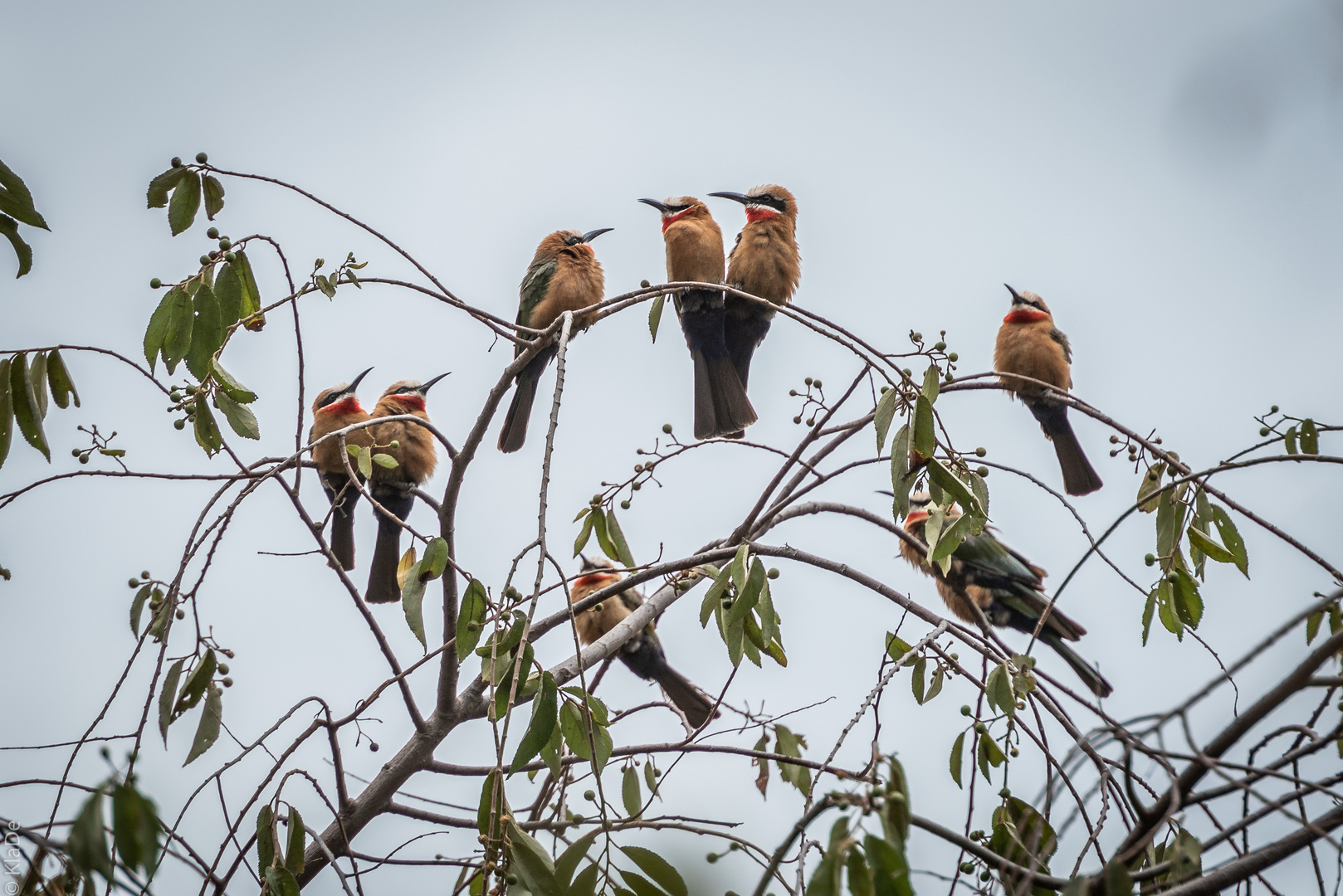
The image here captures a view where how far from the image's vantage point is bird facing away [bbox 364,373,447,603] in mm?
4027

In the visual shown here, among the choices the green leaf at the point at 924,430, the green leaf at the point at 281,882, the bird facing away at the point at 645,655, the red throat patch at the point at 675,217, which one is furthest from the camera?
the red throat patch at the point at 675,217

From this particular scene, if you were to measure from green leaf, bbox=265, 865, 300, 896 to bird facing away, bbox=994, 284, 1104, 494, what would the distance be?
3.34m

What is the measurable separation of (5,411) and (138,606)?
49 cm

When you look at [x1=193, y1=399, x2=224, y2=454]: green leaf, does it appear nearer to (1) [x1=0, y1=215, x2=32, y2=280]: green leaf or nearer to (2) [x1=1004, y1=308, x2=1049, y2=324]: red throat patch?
(1) [x1=0, y1=215, x2=32, y2=280]: green leaf

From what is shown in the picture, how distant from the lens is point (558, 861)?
1554 mm

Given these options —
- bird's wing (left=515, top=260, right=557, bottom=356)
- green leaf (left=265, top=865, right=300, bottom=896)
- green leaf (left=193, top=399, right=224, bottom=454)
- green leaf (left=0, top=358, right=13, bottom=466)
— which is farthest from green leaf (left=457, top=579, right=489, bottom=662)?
bird's wing (left=515, top=260, right=557, bottom=356)

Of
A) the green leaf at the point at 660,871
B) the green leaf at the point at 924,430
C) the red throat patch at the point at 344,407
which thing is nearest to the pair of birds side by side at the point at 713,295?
the red throat patch at the point at 344,407

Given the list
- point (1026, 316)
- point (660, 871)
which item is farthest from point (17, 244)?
point (1026, 316)

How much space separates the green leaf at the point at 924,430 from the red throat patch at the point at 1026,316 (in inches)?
132

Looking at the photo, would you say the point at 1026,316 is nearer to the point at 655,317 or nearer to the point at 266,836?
the point at 655,317

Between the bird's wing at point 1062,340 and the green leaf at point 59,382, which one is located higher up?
the bird's wing at point 1062,340

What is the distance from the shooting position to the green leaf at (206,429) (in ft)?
7.00

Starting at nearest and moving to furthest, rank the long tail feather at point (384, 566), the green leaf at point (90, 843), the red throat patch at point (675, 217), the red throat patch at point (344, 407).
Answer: the green leaf at point (90, 843) < the long tail feather at point (384, 566) < the red throat patch at point (675, 217) < the red throat patch at point (344, 407)

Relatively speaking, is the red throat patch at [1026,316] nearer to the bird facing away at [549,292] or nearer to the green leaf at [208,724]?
the bird facing away at [549,292]
